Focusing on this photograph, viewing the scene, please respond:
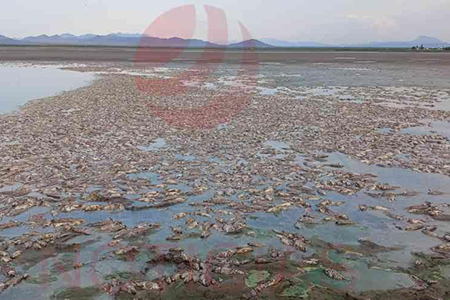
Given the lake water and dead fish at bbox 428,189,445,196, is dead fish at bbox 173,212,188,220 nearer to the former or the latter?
dead fish at bbox 428,189,445,196

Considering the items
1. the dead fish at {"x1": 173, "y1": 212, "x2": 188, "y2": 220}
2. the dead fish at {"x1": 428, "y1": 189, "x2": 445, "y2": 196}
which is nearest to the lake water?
the dead fish at {"x1": 173, "y1": 212, "x2": 188, "y2": 220}

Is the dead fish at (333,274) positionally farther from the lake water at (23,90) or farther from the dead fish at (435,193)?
the lake water at (23,90)

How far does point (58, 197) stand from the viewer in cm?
1008

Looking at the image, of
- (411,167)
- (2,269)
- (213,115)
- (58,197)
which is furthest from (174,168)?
(213,115)

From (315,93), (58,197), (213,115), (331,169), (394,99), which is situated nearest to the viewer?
(58,197)

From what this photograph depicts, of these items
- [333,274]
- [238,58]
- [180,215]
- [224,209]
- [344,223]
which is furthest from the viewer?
[238,58]

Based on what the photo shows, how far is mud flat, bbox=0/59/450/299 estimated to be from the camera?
6.57 m

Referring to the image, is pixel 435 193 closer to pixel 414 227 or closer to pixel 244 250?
pixel 414 227

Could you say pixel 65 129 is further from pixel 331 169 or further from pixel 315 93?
pixel 315 93

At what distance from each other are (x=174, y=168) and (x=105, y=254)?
5.39 metres

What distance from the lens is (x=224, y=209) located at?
9.50 metres

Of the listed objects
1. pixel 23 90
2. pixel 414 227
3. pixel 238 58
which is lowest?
pixel 414 227

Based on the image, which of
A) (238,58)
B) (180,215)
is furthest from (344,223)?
(238,58)

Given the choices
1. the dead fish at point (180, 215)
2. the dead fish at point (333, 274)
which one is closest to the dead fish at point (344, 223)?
the dead fish at point (333, 274)
